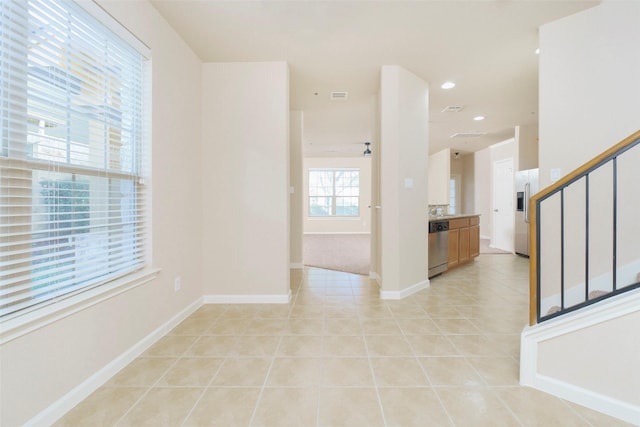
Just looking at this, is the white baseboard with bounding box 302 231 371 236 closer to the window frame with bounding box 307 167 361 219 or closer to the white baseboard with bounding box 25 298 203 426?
the window frame with bounding box 307 167 361 219

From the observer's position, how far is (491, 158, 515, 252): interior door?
6523 millimetres

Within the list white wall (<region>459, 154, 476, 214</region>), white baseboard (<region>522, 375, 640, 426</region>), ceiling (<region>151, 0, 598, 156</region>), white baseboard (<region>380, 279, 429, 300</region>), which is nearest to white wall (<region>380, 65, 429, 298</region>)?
white baseboard (<region>380, 279, 429, 300</region>)

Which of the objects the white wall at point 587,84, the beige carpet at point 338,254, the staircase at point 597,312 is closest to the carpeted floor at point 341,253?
the beige carpet at point 338,254

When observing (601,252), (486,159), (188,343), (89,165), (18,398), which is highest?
(486,159)

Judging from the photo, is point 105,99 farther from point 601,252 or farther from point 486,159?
point 486,159

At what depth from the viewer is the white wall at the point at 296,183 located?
4.70 metres

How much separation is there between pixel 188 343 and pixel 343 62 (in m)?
3.10

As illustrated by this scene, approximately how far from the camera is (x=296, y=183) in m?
4.75

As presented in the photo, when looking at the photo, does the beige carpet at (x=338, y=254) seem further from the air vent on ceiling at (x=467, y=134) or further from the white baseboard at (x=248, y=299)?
the air vent on ceiling at (x=467, y=134)

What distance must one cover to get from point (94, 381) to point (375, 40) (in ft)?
11.1

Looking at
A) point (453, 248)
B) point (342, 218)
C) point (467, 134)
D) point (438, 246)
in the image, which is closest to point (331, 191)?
point (342, 218)

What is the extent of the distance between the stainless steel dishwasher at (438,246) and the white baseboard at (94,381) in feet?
10.8

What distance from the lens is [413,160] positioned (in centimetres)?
339

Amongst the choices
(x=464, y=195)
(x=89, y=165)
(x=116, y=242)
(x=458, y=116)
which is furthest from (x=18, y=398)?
(x=464, y=195)
